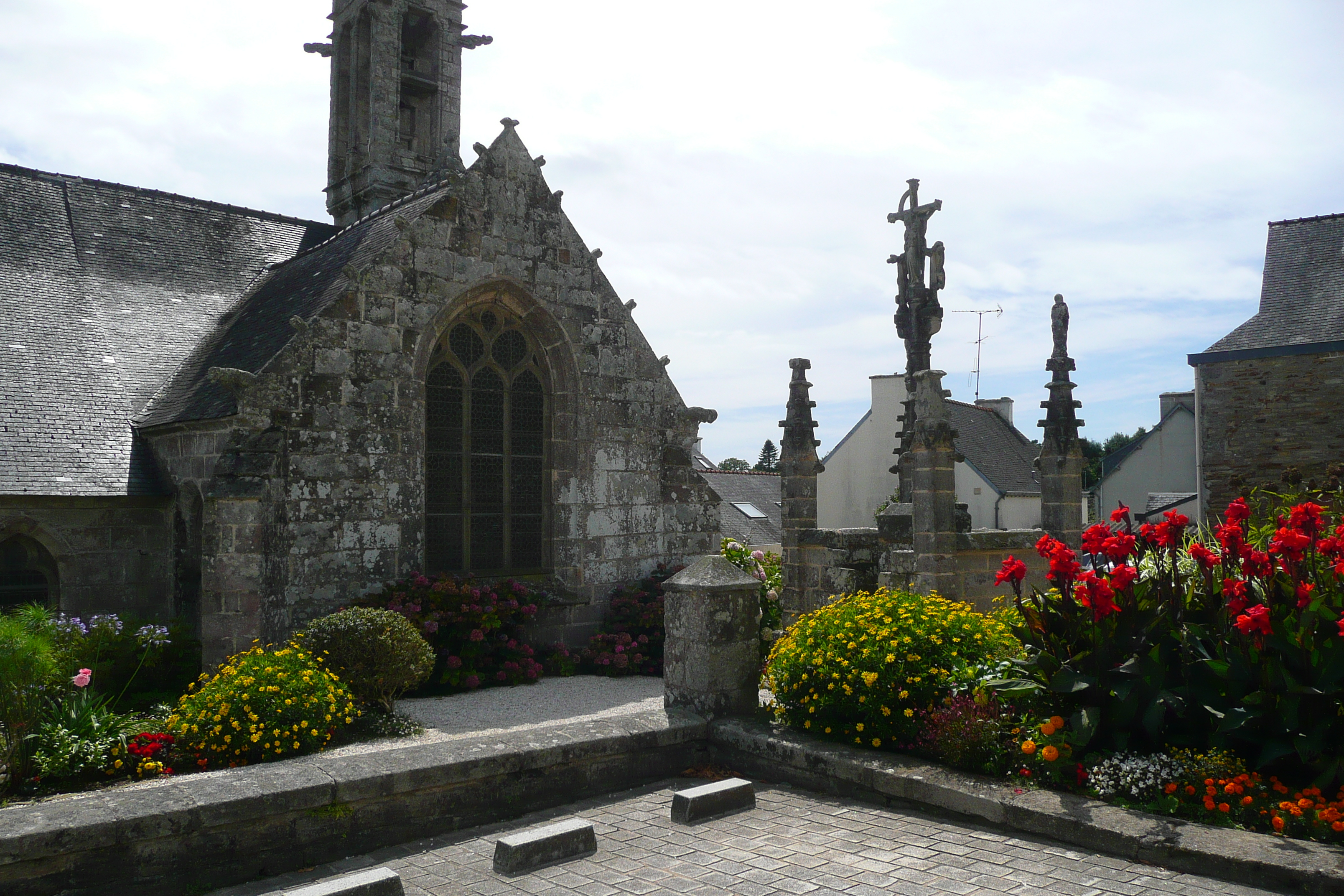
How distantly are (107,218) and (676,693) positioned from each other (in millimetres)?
11508

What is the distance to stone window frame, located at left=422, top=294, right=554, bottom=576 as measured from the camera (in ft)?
37.2

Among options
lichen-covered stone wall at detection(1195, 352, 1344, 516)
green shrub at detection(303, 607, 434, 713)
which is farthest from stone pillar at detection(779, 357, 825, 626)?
lichen-covered stone wall at detection(1195, 352, 1344, 516)

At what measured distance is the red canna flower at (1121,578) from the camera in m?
5.09

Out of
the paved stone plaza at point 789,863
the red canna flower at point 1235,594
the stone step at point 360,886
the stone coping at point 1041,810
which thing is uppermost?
the red canna flower at point 1235,594

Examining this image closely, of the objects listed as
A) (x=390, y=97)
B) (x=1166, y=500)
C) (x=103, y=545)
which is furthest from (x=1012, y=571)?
(x=1166, y=500)

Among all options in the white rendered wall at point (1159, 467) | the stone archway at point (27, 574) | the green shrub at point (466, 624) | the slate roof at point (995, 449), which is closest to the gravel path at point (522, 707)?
the green shrub at point (466, 624)

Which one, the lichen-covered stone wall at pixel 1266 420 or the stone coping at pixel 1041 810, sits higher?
the lichen-covered stone wall at pixel 1266 420

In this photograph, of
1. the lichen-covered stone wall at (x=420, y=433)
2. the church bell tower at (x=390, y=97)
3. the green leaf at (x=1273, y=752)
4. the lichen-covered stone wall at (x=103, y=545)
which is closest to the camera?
the green leaf at (x=1273, y=752)

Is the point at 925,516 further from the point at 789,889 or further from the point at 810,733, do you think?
the point at 789,889

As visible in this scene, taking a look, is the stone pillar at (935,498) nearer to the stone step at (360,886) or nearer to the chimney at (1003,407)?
the stone step at (360,886)

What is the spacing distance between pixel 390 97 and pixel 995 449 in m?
21.9

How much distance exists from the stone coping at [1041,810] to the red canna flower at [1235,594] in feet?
3.82

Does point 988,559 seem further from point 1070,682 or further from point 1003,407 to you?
point 1003,407

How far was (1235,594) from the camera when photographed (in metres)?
4.85
